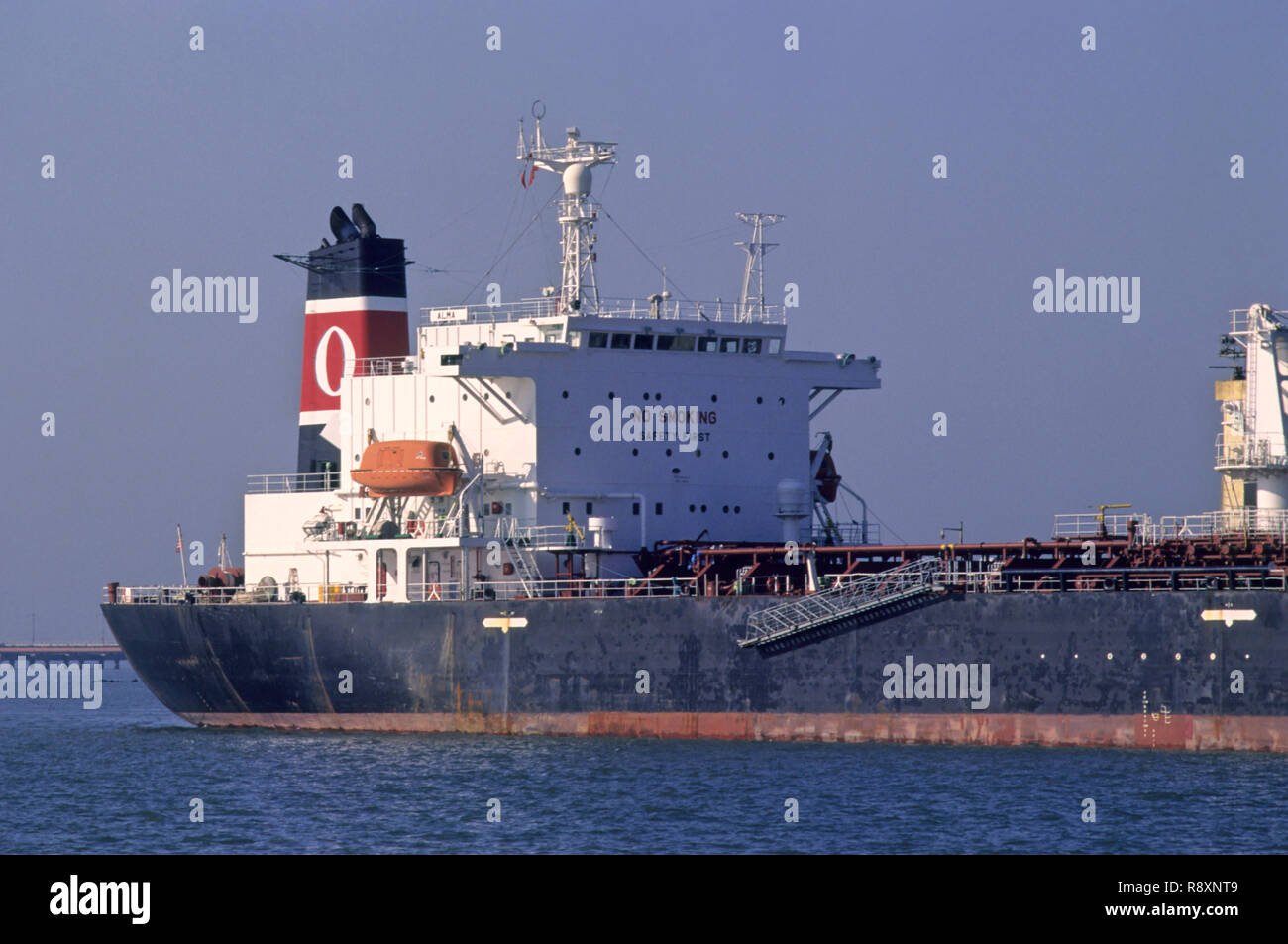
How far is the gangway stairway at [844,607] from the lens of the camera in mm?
33125

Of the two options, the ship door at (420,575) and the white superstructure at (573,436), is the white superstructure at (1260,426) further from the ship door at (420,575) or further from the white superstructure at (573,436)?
the ship door at (420,575)

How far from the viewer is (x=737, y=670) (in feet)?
114

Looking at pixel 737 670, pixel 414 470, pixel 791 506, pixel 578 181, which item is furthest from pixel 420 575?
pixel 578 181

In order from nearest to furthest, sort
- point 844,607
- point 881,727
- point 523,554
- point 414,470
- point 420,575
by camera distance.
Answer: point 881,727, point 844,607, point 523,554, point 414,470, point 420,575

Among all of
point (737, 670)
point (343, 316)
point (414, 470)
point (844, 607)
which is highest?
point (343, 316)

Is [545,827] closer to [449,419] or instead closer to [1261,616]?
[1261,616]

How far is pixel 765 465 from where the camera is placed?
1612 inches

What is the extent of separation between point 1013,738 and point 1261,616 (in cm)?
467

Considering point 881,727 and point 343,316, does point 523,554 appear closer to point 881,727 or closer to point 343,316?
point 881,727

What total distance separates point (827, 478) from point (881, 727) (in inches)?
395

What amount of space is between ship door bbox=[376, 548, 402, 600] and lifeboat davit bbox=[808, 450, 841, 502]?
30.9ft

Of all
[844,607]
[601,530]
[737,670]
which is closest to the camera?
[844,607]

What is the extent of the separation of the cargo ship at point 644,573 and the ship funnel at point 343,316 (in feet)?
0.21

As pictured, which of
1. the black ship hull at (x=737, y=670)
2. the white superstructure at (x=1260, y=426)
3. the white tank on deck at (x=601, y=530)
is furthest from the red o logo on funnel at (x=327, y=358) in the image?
the white superstructure at (x=1260, y=426)
